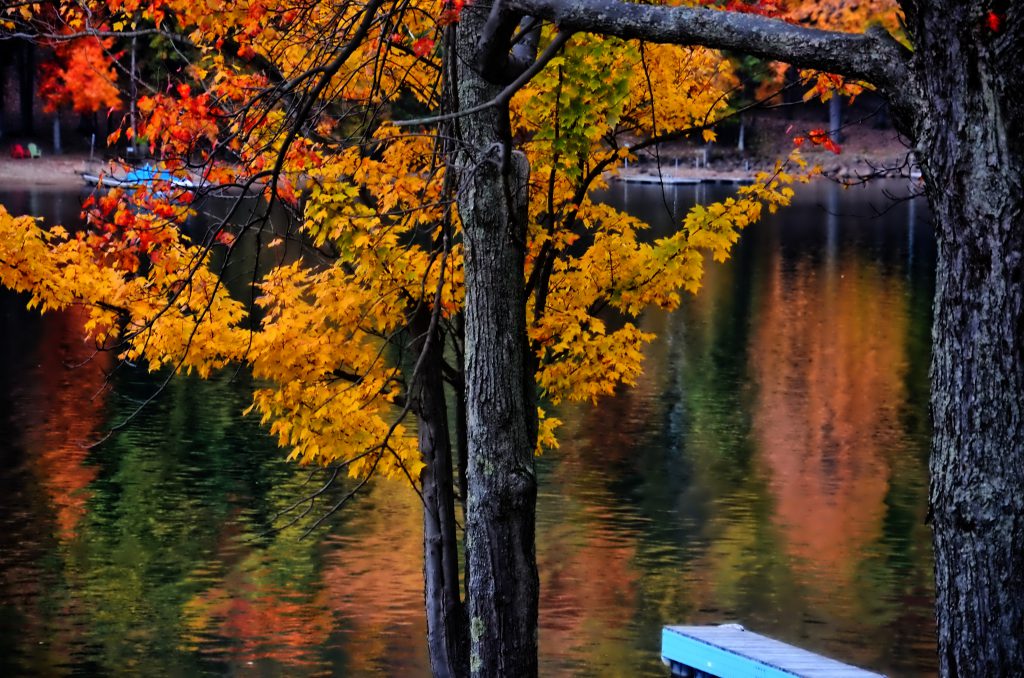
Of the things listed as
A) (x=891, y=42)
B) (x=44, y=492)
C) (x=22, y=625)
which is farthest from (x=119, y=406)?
(x=891, y=42)

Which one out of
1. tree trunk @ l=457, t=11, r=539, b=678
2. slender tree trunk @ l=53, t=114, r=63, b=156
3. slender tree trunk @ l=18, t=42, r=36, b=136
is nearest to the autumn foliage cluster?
tree trunk @ l=457, t=11, r=539, b=678

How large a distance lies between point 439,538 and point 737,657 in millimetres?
3313

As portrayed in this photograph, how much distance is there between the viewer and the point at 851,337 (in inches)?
1560

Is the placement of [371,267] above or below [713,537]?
above

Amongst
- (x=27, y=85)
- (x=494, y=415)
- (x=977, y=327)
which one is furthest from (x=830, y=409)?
(x=27, y=85)

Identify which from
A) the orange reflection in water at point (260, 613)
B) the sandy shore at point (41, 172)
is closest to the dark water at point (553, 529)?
the orange reflection in water at point (260, 613)

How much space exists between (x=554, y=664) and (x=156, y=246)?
24.9ft

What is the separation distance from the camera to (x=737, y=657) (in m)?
14.3

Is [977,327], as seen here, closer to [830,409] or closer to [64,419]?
[830,409]

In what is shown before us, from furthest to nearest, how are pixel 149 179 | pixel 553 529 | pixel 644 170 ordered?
pixel 644 170, pixel 553 529, pixel 149 179

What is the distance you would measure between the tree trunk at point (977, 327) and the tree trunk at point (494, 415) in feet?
14.4

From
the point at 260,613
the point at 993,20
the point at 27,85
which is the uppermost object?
the point at 27,85

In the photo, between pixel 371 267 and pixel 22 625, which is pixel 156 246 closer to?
pixel 371 267

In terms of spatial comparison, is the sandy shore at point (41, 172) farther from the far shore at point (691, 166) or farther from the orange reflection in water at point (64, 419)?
the orange reflection in water at point (64, 419)
